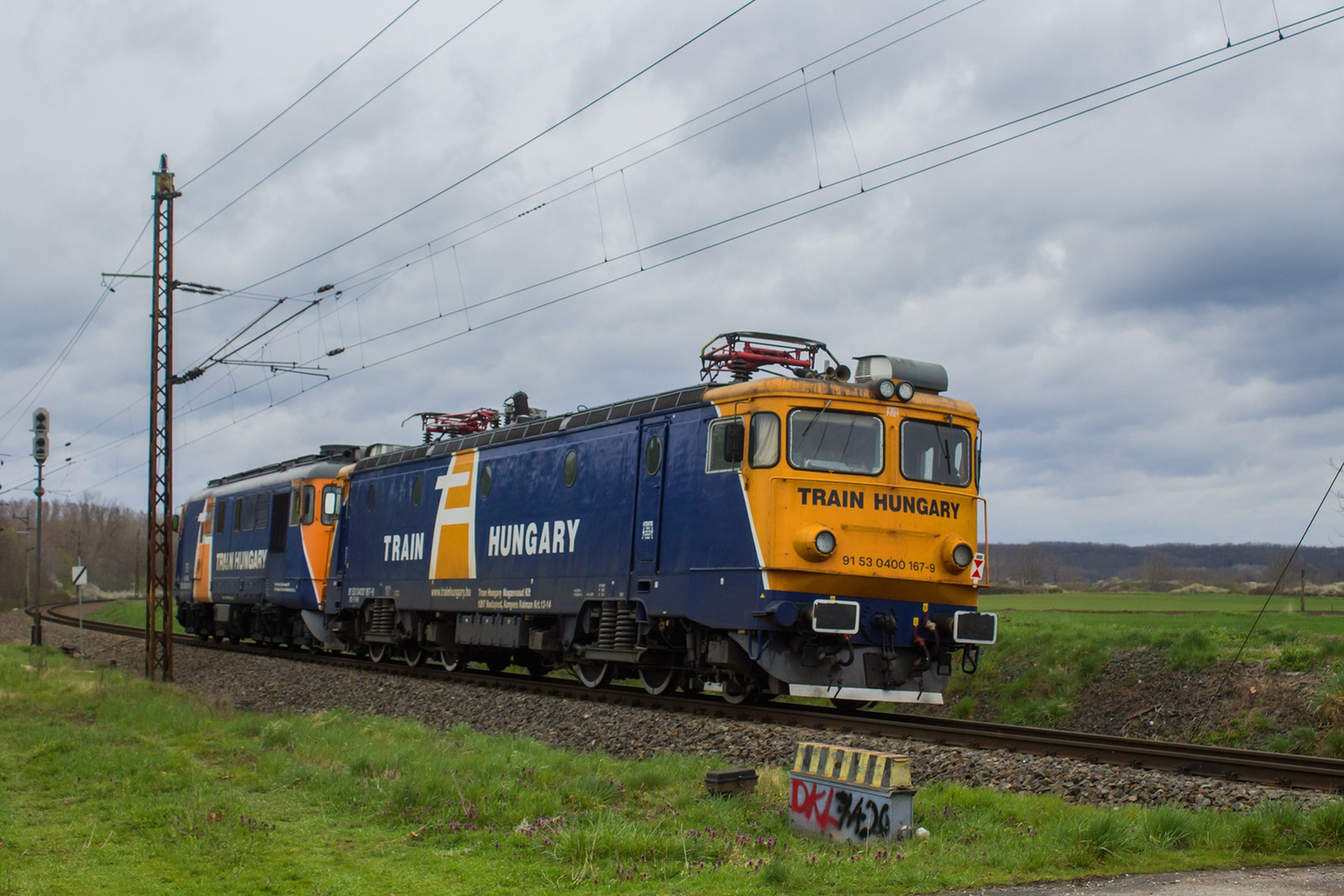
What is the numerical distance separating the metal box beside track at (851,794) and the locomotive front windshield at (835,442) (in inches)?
202

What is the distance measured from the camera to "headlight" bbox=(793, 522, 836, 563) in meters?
12.9

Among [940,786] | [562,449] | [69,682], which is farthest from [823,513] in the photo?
[69,682]

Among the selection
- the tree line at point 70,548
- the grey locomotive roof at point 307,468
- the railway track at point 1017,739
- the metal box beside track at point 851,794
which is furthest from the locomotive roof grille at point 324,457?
the tree line at point 70,548

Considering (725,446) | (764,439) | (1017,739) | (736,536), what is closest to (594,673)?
(736,536)

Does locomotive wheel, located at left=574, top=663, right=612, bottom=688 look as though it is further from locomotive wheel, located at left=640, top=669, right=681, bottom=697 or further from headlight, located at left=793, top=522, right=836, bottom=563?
headlight, located at left=793, top=522, right=836, bottom=563

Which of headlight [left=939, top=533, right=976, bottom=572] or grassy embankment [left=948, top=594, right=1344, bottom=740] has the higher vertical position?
headlight [left=939, top=533, right=976, bottom=572]

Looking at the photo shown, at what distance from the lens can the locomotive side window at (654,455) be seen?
49.8 feet

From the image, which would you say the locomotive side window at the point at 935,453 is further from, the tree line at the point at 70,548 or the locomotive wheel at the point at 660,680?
the tree line at the point at 70,548

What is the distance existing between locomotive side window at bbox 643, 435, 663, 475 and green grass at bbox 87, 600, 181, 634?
4109 centimetres

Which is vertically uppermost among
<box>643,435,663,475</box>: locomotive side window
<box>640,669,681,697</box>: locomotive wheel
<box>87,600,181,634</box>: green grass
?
<box>643,435,663,475</box>: locomotive side window

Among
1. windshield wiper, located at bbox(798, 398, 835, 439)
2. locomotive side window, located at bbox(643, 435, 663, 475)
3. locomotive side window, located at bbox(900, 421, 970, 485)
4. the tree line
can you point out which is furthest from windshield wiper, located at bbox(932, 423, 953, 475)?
the tree line

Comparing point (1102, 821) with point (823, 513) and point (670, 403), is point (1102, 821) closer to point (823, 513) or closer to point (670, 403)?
point (823, 513)

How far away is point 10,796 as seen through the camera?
10.0m

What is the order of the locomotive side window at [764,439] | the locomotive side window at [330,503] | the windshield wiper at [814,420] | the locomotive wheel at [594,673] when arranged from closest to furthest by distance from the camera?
the locomotive side window at [764,439]
the windshield wiper at [814,420]
the locomotive wheel at [594,673]
the locomotive side window at [330,503]
